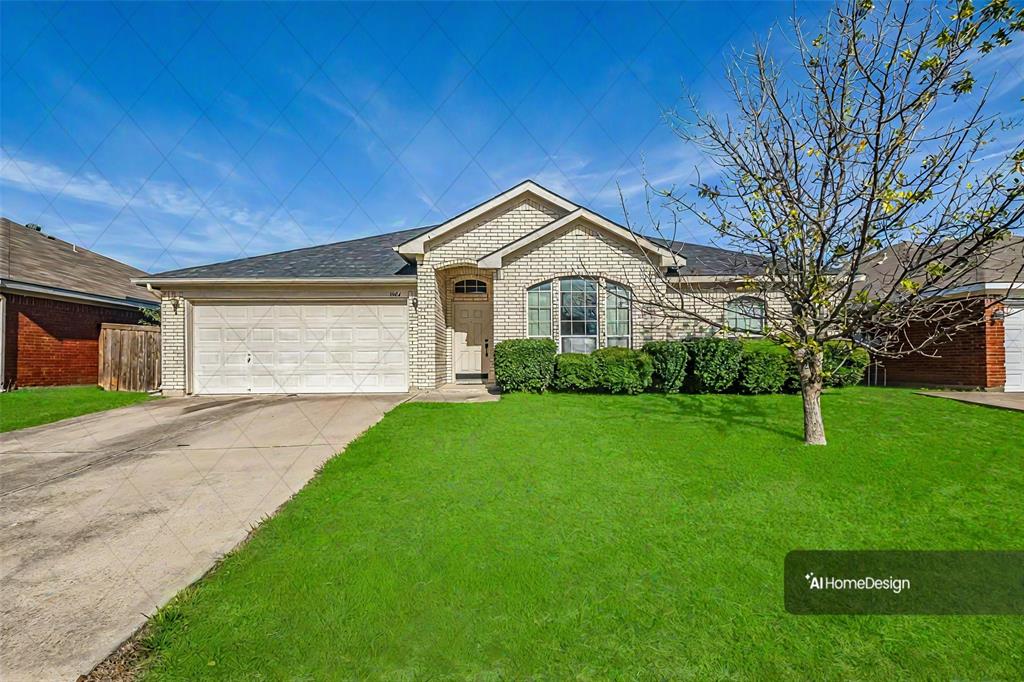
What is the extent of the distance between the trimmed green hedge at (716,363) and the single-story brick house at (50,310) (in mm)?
14492

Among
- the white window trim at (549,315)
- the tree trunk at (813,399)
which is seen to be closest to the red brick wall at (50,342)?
the white window trim at (549,315)

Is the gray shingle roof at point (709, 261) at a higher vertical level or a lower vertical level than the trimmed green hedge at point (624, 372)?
higher

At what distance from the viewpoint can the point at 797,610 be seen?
2598mm

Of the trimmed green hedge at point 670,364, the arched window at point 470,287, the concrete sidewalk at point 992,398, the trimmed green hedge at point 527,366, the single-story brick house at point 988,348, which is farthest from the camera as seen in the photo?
the arched window at point 470,287

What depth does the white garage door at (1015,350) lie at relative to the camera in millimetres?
10852

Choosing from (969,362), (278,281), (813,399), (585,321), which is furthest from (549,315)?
(969,362)

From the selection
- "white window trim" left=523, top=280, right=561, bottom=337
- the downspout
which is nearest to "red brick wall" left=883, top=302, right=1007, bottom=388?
"white window trim" left=523, top=280, right=561, bottom=337

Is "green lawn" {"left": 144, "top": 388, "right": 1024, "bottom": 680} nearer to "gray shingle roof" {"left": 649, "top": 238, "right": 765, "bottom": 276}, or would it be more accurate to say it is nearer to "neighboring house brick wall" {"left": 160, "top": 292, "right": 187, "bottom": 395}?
"gray shingle roof" {"left": 649, "top": 238, "right": 765, "bottom": 276}

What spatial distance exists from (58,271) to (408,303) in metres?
11.3

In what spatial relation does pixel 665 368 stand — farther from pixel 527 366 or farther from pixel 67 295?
pixel 67 295

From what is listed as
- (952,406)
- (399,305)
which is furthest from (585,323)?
(952,406)

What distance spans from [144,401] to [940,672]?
1338 cm

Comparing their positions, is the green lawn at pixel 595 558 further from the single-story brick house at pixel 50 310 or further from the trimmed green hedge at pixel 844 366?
the single-story brick house at pixel 50 310

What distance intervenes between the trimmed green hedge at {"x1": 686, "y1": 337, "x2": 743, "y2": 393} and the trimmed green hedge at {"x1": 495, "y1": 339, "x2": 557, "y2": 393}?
2925mm
